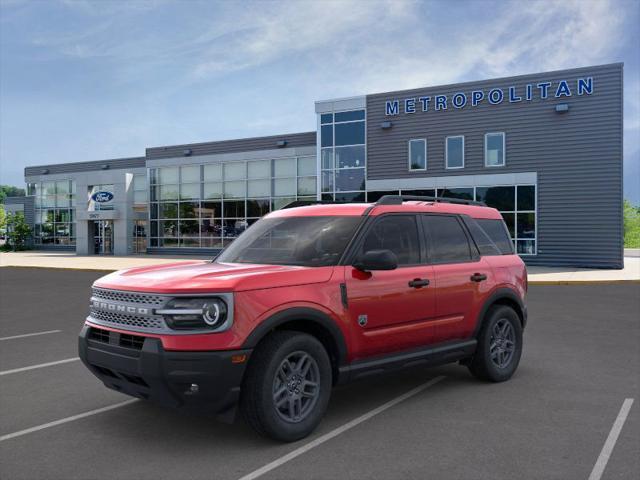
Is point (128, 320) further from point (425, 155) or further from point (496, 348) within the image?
point (425, 155)

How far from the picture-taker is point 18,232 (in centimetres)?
4897

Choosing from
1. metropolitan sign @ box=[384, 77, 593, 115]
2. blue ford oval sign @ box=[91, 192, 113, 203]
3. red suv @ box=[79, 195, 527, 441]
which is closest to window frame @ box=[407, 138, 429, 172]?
metropolitan sign @ box=[384, 77, 593, 115]

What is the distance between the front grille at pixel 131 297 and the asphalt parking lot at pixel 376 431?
108 centimetres

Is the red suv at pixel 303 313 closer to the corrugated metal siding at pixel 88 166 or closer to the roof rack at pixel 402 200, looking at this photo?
the roof rack at pixel 402 200

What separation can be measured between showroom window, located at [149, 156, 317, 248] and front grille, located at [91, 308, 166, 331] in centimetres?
2842

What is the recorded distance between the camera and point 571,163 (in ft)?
81.7

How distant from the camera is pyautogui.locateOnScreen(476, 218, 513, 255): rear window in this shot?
6.78 m

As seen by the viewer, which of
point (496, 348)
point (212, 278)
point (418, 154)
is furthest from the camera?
point (418, 154)

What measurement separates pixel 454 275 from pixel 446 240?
391 mm

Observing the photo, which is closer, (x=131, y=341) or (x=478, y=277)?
(x=131, y=341)

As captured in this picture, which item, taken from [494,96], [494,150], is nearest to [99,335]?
A: [494,150]

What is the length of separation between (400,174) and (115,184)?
21.6 meters

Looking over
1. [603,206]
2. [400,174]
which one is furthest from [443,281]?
[400,174]

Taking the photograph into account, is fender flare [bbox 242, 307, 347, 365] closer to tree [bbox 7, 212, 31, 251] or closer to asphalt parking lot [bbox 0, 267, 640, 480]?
asphalt parking lot [bbox 0, 267, 640, 480]
